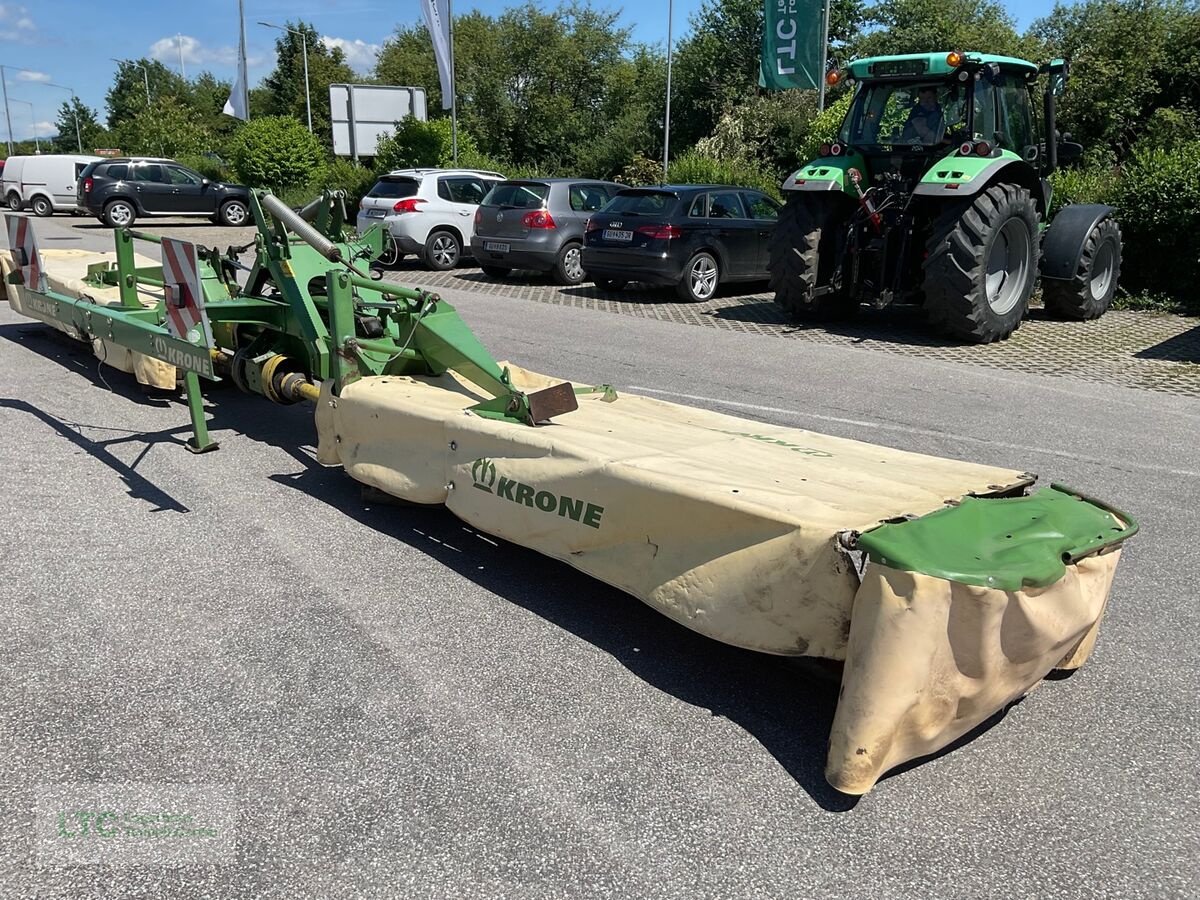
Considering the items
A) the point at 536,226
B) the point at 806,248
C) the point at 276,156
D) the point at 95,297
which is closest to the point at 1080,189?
the point at 806,248

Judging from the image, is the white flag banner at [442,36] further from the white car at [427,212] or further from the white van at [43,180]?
the white van at [43,180]

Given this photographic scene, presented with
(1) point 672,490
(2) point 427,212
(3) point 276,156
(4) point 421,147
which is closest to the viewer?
(1) point 672,490

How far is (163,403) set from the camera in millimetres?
6719

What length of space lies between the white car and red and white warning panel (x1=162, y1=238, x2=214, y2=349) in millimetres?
11364

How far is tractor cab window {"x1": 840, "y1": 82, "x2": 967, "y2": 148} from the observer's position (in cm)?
1006

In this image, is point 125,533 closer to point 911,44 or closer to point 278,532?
point 278,532

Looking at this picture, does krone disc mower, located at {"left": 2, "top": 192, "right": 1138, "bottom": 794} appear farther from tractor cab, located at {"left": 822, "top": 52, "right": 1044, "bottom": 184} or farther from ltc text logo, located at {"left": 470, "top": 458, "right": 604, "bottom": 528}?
tractor cab, located at {"left": 822, "top": 52, "right": 1044, "bottom": 184}

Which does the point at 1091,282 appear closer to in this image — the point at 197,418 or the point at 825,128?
the point at 825,128

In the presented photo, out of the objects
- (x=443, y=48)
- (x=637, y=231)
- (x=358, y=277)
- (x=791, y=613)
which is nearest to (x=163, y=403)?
(x=358, y=277)

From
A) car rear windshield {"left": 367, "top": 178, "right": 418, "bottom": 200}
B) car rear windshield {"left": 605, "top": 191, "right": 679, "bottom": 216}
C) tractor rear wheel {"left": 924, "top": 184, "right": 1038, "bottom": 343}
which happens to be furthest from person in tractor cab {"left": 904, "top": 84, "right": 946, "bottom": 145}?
car rear windshield {"left": 367, "top": 178, "right": 418, "bottom": 200}

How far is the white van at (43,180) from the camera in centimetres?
2719

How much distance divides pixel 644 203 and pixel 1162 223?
273 inches

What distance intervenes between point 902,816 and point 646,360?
6.76m

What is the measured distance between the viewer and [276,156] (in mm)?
27266
